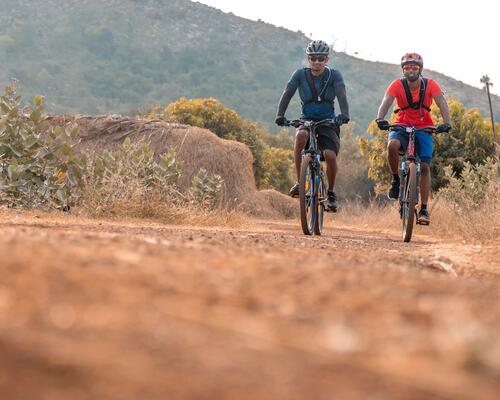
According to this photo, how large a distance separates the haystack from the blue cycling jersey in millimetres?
10217

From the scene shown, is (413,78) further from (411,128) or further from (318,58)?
(318,58)

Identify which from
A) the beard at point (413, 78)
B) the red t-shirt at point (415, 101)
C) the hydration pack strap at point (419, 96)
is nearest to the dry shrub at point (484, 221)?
the red t-shirt at point (415, 101)

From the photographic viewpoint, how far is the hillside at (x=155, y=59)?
71.7 metres

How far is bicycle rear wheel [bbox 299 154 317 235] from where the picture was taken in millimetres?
9258

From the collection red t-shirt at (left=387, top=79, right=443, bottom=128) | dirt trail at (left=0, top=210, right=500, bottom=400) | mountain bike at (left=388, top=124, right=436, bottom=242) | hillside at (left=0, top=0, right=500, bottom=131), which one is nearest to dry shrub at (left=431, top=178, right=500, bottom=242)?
mountain bike at (left=388, top=124, right=436, bottom=242)

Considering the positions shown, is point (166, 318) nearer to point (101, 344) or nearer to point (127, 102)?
point (101, 344)

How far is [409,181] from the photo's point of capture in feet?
31.1

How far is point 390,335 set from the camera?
5.04 ft

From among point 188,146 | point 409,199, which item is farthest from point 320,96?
point 188,146

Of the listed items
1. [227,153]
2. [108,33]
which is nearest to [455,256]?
[227,153]

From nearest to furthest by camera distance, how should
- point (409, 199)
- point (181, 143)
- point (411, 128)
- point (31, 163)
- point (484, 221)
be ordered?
point (484, 221) → point (409, 199) → point (411, 128) → point (31, 163) → point (181, 143)

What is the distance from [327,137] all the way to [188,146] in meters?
12.2

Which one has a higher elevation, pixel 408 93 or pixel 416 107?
pixel 408 93

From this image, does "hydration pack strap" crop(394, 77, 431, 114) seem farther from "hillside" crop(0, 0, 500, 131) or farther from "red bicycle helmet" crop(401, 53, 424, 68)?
"hillside" crop(0, 0, 500, 131)
